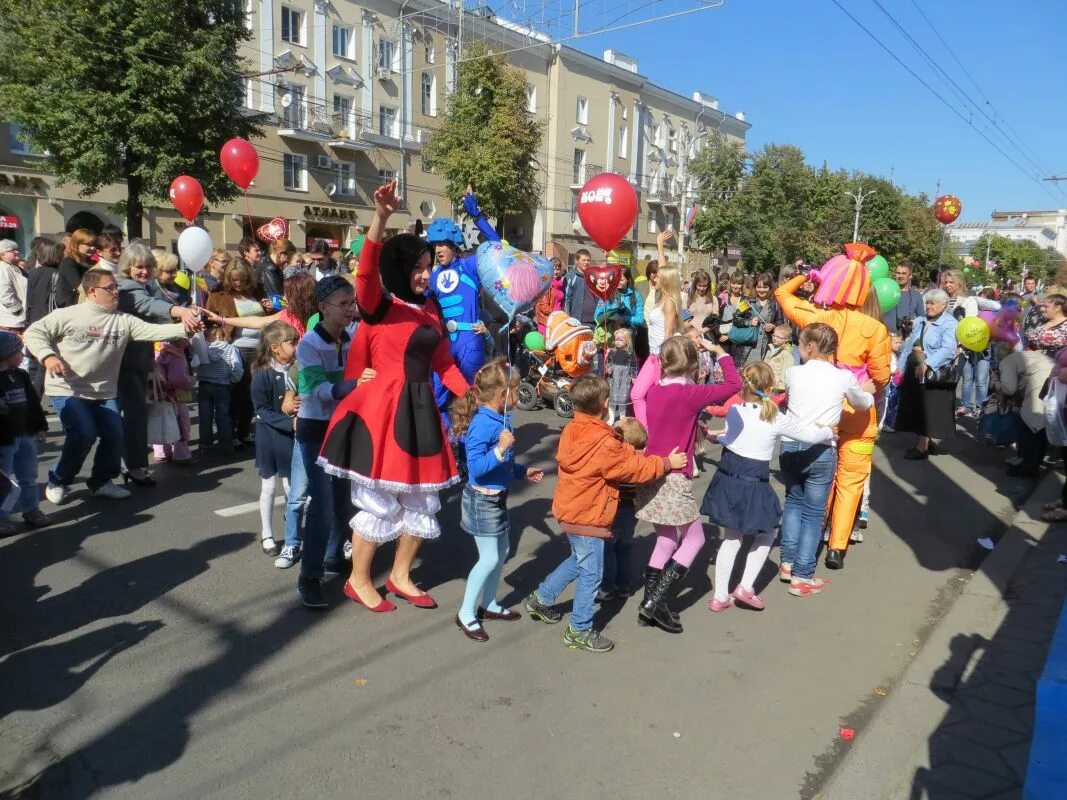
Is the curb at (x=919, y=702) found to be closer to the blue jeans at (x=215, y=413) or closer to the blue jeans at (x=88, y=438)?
the blue jeans at (x=88, y=438)

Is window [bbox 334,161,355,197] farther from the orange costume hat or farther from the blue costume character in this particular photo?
the orange costume hat

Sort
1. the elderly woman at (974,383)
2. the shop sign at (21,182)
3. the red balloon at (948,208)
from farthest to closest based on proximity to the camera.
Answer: the shop sign at (21,182)
the red balloon at (948,208)
the elderly woman at (974,383)

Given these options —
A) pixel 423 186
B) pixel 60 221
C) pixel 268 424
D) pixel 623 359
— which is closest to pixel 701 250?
pixel 423 186

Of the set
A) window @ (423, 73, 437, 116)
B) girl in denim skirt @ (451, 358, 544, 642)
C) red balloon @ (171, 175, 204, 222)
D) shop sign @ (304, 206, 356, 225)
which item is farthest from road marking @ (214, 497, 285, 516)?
window @ (423, 73, 437, 116)

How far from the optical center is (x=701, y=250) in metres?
49.4

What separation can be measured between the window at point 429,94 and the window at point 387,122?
6.66 feet

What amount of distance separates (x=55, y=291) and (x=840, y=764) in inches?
324

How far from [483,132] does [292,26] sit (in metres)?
8.64

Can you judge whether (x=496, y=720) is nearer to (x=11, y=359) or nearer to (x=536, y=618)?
(x=536, y=618)

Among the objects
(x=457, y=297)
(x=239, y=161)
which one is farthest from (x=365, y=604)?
(x=239, y=161)

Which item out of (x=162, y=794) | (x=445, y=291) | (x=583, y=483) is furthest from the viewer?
(x=445, y=291)

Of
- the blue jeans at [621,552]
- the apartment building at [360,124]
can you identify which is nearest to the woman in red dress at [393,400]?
the blue jeans at [621,552]

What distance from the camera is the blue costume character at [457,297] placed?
5633 mm

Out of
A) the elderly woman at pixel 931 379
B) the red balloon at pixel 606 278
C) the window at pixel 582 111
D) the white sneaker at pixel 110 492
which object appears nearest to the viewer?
the white sneaker at pixel 110 492
